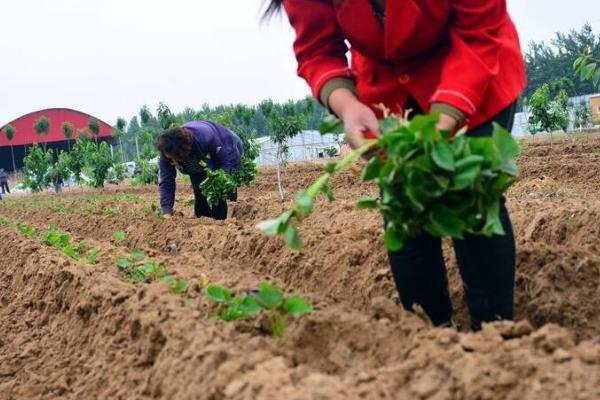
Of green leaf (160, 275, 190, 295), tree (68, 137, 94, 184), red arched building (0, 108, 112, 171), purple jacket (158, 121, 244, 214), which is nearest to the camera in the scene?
green leaf (160, 275, 190, 295)

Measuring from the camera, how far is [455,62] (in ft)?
6.81

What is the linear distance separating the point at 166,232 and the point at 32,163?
27.3 meters

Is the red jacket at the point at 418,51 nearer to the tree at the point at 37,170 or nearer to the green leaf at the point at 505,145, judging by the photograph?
the green leaf at the point at 505,145

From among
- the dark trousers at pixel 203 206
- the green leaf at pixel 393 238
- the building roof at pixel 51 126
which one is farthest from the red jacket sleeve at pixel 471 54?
the building roof at pixel 51 126

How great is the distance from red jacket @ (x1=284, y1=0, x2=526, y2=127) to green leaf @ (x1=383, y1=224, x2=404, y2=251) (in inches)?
16.3

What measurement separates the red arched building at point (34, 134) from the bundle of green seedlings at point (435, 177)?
56.2 meters

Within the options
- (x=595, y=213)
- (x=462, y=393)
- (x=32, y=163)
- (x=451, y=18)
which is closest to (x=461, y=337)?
(x=462, y=393)

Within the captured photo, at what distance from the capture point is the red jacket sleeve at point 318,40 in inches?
93.1

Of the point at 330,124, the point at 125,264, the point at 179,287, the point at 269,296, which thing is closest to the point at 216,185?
the point at 125,264

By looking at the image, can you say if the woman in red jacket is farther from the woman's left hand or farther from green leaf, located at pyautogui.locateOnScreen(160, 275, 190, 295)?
green leaf, located at pyautogui.locateOnScreen(160, 275, 190, 295)

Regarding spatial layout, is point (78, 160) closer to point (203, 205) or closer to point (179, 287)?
point (203, 205)

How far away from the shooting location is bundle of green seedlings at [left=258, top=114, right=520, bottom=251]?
5.77 ft

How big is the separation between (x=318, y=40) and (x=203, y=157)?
209 inches

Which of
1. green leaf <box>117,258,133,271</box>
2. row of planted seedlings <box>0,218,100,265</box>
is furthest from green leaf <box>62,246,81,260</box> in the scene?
green leaf <box>117,258,133,271</box>
